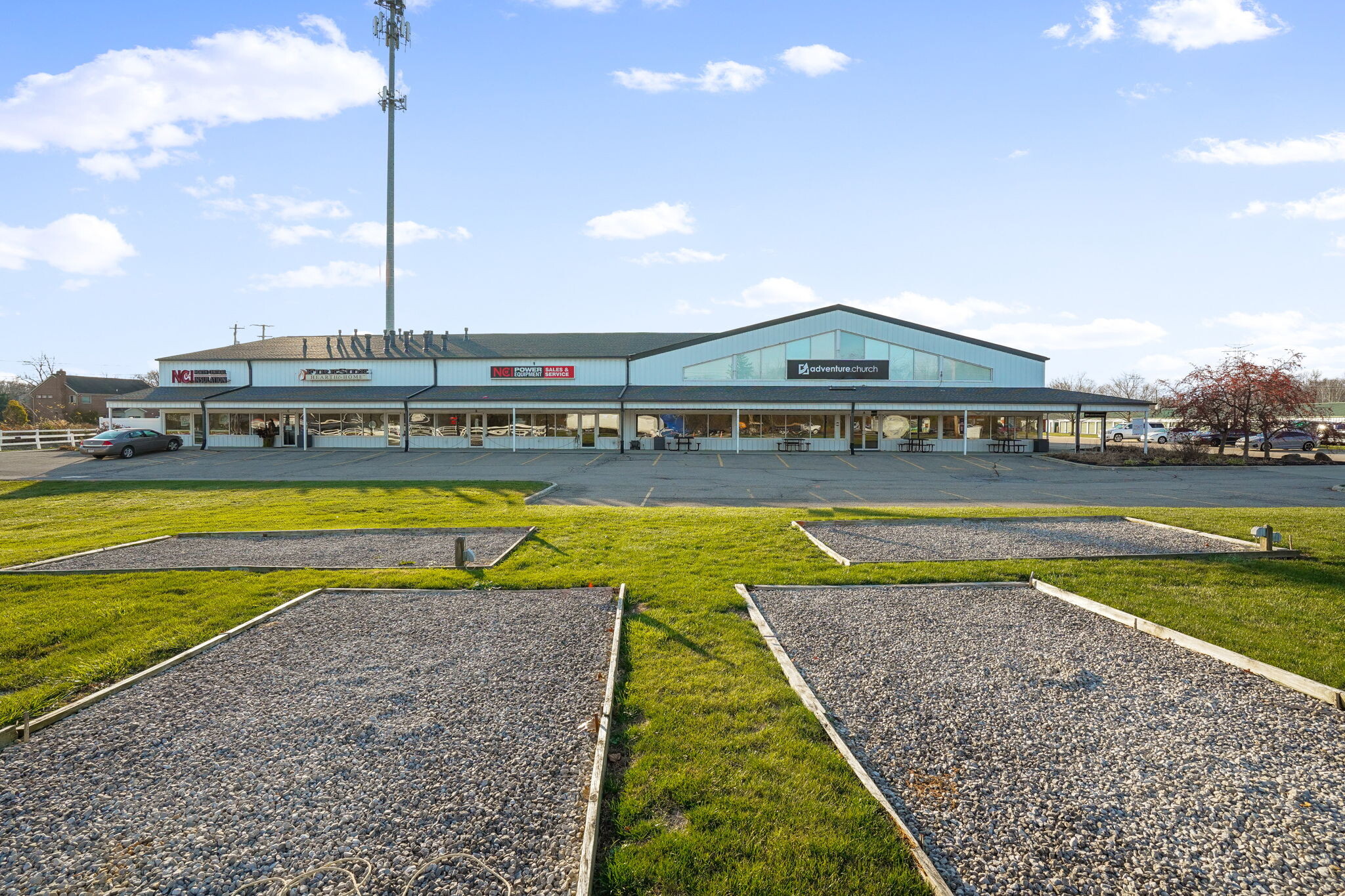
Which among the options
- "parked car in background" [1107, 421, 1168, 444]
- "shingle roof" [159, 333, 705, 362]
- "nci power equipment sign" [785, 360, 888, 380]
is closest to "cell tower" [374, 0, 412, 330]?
"shingle roof" [159, 333, 705, 362]

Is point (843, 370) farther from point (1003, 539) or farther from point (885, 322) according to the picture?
point (1003, 539)

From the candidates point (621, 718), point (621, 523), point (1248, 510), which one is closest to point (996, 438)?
point (1248, 510)

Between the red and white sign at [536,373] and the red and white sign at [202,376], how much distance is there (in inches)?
662

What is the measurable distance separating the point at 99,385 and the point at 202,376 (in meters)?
54.4

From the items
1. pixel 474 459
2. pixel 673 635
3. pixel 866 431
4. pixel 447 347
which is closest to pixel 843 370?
pixel 866 431

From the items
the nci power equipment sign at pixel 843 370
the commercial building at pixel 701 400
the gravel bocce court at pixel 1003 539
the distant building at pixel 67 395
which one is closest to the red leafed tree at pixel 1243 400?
the commercial building at pixel 701 400

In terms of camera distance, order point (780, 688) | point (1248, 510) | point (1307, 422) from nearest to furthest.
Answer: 1. point (780, 688)
2. point (1248, 510)
3. point (1307, 422)

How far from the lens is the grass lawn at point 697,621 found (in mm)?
3400

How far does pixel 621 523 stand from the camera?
12703mm

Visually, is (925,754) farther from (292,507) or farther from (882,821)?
(292,507)

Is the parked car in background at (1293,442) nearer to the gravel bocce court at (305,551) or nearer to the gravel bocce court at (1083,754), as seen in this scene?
the gravel bocce court at (1083,754)

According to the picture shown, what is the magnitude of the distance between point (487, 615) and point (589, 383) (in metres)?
30.7

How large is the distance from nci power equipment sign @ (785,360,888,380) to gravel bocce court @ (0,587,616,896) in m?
→ 30.9

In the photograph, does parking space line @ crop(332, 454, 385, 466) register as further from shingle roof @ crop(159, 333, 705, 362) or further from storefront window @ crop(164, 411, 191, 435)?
storefront window @ crop(164, 411, 191, 435)
